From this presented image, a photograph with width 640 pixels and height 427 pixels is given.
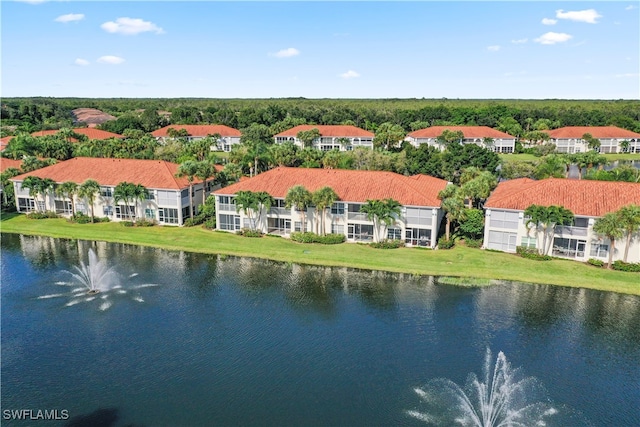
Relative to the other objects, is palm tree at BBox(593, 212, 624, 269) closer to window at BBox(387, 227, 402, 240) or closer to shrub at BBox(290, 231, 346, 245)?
window at BBox(387, 227, 402, 240)

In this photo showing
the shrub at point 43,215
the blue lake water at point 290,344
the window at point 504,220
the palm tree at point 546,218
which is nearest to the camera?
the blue lake water at point 290,344

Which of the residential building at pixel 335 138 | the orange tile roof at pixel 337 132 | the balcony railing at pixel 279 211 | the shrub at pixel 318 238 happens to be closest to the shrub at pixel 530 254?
the shrub at pixel 318 238

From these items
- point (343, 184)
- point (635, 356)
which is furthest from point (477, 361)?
point (343, 184)

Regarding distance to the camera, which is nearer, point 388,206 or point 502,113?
point 388,206

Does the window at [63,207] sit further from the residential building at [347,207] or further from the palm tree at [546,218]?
the palm tree at [546,218]

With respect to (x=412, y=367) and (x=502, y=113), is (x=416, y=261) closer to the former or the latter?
(x=412, y=367)

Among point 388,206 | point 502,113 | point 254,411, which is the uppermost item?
A: point 502,113

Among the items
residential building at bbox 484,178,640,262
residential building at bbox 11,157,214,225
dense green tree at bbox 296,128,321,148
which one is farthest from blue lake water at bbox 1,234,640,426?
dense green tree at bbox 296,128,321,148
